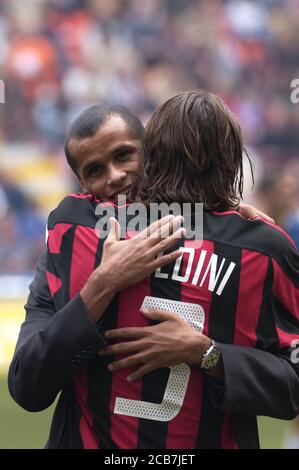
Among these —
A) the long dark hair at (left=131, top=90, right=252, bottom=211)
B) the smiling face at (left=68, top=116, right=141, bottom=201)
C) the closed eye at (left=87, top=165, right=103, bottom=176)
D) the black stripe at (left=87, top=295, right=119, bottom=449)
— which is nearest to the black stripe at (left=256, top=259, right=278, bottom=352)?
the long dark hair at (left=131, top=90, right=252, bottom=211)

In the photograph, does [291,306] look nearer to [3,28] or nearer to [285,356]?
[285,356]

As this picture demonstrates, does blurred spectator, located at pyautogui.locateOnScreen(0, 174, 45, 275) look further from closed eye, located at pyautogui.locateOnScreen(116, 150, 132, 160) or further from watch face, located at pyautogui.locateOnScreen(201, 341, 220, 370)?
watch face, located at pyautogui.locateOnScreen(201, 341, 220, 370)

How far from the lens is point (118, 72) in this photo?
1205cm

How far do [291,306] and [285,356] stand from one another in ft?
0.43

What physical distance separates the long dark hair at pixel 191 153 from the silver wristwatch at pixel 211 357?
0.37 meters

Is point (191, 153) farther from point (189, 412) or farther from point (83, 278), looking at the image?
point (189, 412)

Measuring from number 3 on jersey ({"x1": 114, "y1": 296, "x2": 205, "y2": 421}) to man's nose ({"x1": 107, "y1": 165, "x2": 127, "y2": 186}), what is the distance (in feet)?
1.68

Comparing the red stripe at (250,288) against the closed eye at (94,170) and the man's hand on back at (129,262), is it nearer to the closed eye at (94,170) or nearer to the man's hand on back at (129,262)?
the man's hand on back at (129,262)

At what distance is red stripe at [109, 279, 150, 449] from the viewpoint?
232 cm

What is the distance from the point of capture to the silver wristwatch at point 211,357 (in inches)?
90.6

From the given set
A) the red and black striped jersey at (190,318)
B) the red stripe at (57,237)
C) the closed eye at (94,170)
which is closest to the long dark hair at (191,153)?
the red and black striped jersey at (190,318)
